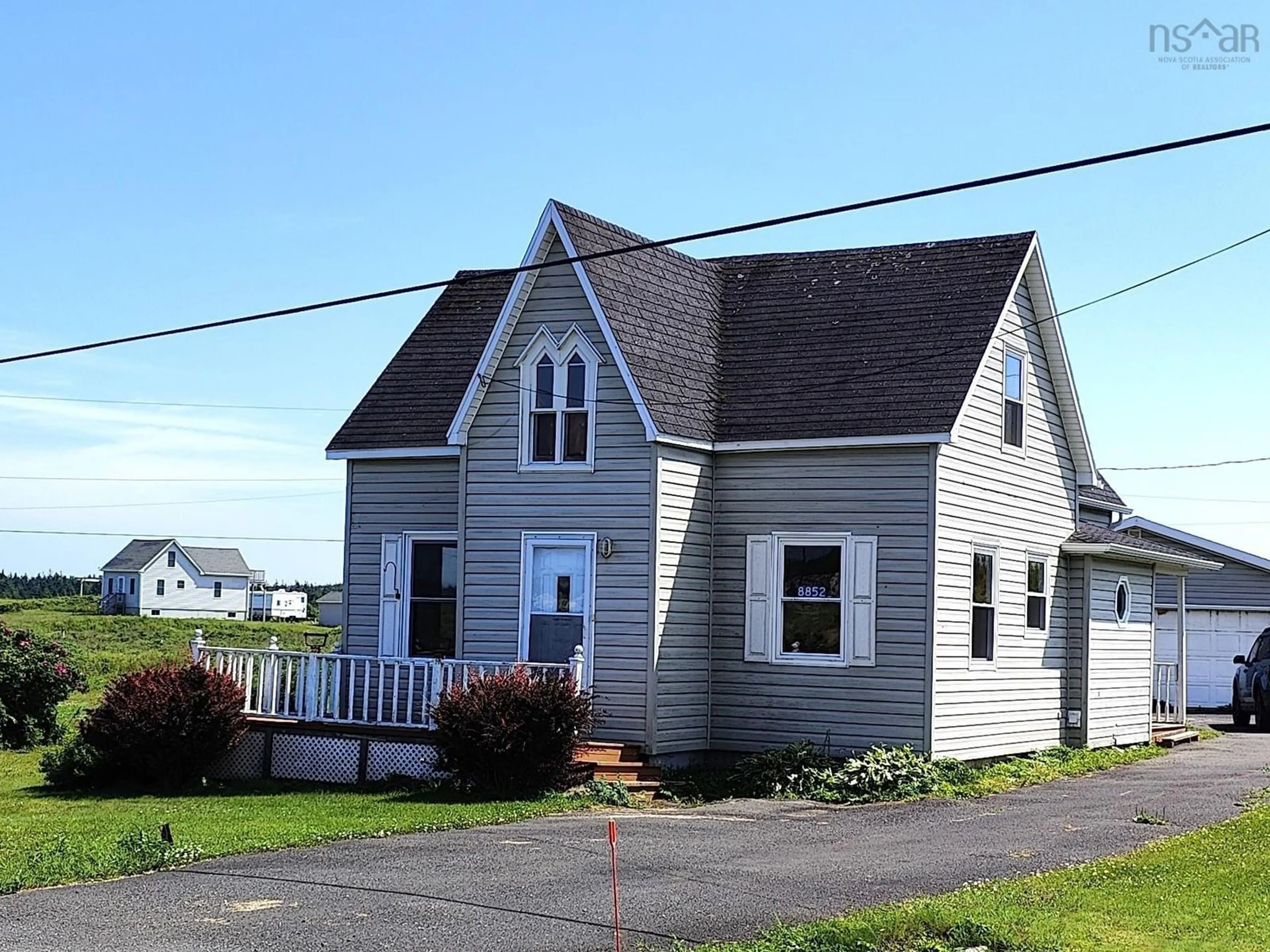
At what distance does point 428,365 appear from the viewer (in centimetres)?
2375

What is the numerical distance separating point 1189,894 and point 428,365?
1518 cm

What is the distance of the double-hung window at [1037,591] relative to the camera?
75.5 ft

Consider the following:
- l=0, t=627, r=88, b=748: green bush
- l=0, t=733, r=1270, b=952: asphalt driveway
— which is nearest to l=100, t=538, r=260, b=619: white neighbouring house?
l=0, t=627, r=88, b=748: green bush

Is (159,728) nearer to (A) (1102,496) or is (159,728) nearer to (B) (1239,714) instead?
(A) (1102,496)

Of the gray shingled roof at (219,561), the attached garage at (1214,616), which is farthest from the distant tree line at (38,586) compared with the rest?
the attached garage at (1214,616)

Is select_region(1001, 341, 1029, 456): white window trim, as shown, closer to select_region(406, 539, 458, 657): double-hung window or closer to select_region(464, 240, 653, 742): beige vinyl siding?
select_region(464, 240, 653, 742): beige vinyl siding

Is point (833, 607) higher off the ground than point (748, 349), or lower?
lower

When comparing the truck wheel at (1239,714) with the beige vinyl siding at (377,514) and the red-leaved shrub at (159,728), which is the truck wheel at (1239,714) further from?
the red-leaved shrub at (159,728)

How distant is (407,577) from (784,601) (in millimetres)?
5638

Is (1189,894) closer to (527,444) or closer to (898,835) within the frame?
(898,835)

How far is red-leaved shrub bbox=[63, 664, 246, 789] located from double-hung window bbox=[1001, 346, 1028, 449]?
1139 centimetres

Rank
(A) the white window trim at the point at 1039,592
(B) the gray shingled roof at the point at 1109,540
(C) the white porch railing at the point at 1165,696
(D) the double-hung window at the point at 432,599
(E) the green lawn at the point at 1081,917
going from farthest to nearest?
1. (C) the white porch railing at the point at 1165,696
2. (B) the gray shingled roof at the point at 1109,540
3. (A) the white window trim at the point at 1039,592
4. (D) the double-hung window at the point at 432,599
5. (E) the green lawn at the point at 1081,917

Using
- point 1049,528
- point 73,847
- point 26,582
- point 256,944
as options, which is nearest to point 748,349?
point 1049,528

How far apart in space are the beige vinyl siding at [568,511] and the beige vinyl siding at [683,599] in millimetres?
239
